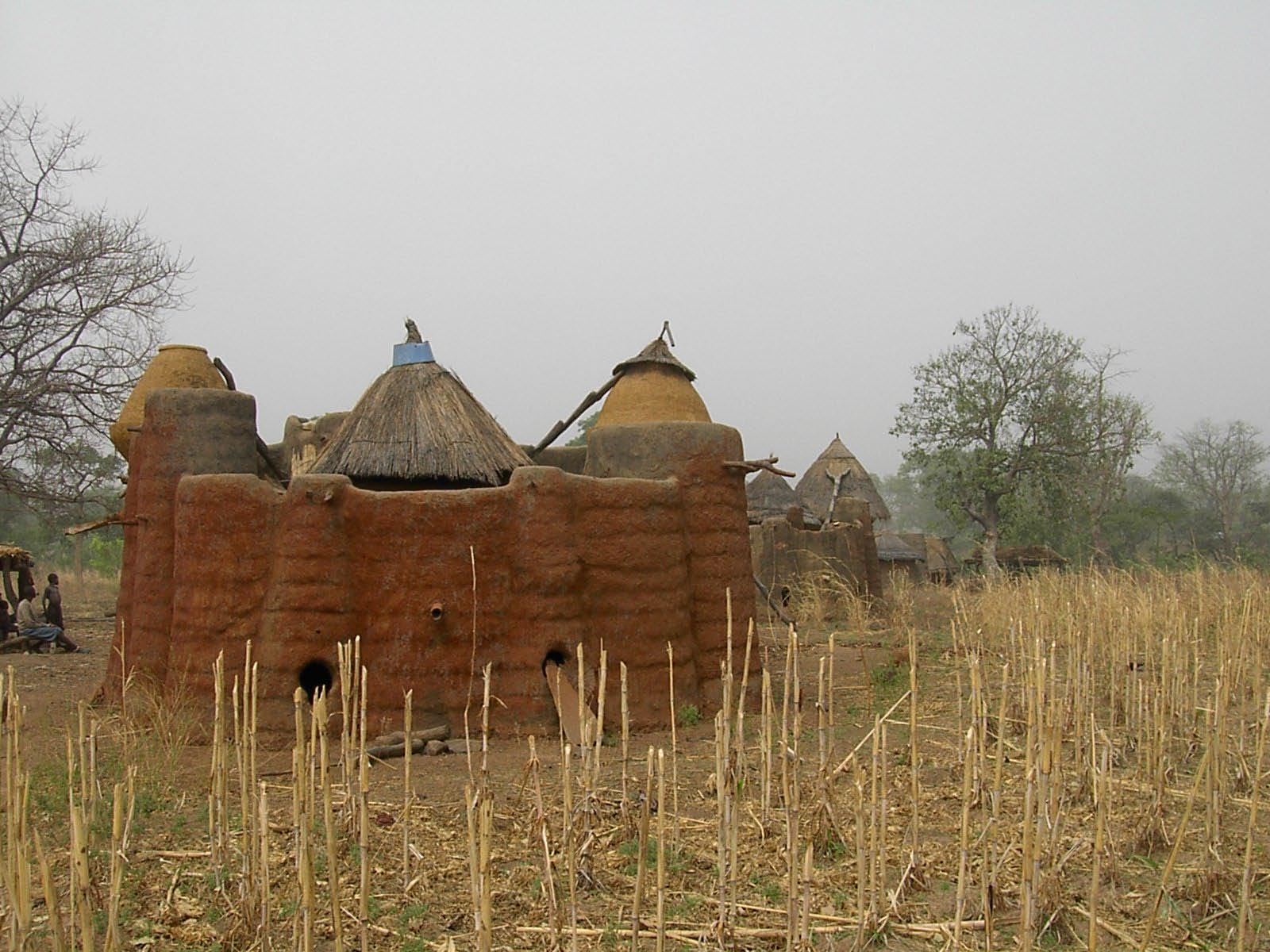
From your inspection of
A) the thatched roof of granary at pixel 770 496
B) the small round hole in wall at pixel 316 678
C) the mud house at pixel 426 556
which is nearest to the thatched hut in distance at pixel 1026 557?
the thatched roof of granary at pixel 770 496

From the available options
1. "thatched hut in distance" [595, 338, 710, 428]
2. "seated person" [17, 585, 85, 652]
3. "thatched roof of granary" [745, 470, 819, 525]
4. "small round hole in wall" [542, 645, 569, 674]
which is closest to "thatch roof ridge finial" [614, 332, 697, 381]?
"thatched hut in distance" [595, 338, 710, 428]

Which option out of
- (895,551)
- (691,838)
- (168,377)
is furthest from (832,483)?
(691,838)

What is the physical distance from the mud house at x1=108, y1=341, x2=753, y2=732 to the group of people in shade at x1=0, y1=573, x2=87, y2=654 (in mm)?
5160

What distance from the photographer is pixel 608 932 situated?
396 centimetres

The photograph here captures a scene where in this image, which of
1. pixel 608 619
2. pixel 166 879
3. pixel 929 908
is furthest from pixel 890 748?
pixel 166 879

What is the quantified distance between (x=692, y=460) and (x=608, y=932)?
5.24 meters

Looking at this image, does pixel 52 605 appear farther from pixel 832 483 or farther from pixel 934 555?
pixel 934 555

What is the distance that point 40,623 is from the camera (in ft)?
47.8

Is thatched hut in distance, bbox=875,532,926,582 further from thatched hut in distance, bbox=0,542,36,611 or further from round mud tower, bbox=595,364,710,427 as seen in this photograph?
thatched hut in distance, bbox=0,542,36,611

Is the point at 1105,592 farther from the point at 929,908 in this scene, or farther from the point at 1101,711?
the point at 929,908

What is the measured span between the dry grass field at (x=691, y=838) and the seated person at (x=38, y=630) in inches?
273

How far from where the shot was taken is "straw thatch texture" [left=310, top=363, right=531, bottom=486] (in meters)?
8.62

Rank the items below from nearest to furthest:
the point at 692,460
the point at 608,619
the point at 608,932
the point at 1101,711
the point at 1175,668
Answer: the point at 608,932 → the point at 1175,668 → the point at 1101,711 → the point at 608,619 → the point at 692,460

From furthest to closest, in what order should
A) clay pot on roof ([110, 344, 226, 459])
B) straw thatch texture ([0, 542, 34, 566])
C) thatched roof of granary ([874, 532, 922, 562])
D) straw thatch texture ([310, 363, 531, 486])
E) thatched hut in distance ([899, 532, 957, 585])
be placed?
thatched hut in distance ([899, 532, 957, 585])
thatched roof of granary ([874, 532, 922, 562])
straw thatch texture ([0, 542, 34, 566])
clay pot on roof ([110, 344, 226, 459])
straw thatch texture ([310, 363, 531, 486])
